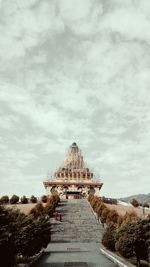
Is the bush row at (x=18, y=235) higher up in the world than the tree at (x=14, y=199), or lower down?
lower down

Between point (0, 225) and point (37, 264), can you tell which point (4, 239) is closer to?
point (0, 225)

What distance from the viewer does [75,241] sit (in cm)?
4994

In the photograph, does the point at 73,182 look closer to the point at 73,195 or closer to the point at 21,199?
the point at 73,195

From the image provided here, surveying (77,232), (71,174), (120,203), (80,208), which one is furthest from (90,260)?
(71,174)

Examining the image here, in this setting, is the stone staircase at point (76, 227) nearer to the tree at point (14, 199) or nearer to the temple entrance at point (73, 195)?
the tree at point (14, 199)

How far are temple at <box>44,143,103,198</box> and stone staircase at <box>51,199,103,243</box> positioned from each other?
38.1 meters

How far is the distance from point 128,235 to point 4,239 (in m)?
11.0

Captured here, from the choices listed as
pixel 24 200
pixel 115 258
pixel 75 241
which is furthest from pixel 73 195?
pixel 115 258

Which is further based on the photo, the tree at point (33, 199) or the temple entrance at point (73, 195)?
the temple entrance at point (73, 195)

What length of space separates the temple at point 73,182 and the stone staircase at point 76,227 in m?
38.1

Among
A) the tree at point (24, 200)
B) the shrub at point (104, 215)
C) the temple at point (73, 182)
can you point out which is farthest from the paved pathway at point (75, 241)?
the temple at point (73, 182)

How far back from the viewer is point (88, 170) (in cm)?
12594

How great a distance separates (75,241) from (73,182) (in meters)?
67.6

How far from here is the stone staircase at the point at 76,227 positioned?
51312 mm
